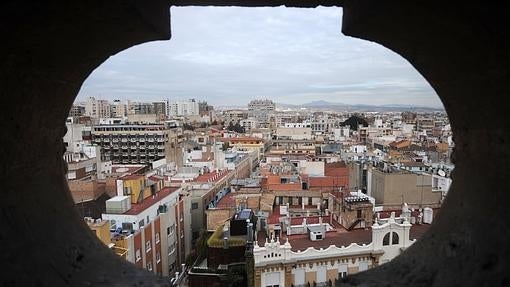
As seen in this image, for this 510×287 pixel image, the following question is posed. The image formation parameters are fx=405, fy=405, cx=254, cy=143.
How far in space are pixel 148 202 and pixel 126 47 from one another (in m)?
13.8

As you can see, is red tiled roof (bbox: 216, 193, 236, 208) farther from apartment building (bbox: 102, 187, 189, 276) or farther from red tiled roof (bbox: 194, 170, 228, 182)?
red tiled roof (bbox: 194, 170, 228, 182)

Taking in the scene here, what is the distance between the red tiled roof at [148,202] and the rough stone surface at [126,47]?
12.0 metres

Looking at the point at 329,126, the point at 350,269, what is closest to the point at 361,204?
the point at 350,269

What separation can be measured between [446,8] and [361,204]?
516 inches

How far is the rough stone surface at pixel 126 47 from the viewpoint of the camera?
4.49 ft

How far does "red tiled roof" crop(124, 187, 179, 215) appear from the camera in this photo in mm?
13523

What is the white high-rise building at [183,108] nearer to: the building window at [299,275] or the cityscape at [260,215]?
the cityscape at [260,215]

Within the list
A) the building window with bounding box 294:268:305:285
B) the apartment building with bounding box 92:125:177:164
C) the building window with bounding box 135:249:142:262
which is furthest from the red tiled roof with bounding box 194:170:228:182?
the apartment building with bounding box 92:125:177:164

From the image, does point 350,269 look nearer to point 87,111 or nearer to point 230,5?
point 230,5

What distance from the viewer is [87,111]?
77.8m

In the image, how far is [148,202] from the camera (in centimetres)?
1494

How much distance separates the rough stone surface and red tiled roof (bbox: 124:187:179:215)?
39.5 ft

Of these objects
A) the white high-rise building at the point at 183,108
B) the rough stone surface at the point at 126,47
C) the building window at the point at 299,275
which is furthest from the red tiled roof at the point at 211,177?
the white high-rise building at the point at 183,108
